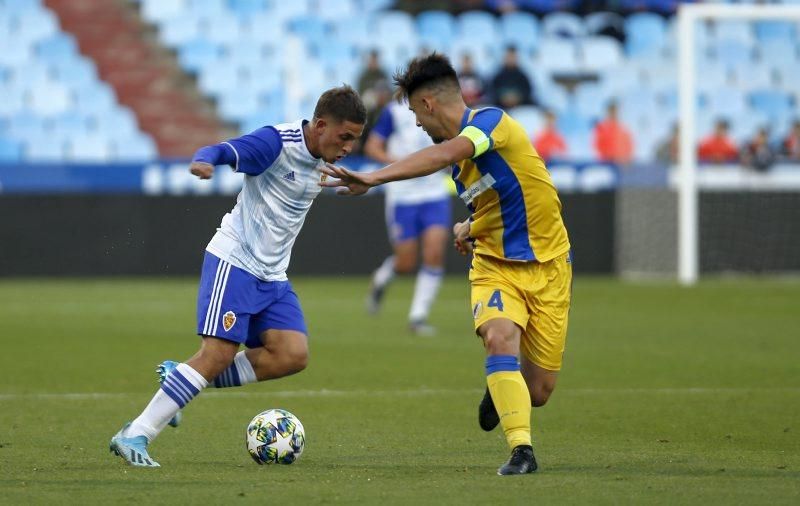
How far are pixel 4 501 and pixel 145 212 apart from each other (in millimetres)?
15375

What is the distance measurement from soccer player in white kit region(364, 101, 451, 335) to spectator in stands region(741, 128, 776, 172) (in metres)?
8.82

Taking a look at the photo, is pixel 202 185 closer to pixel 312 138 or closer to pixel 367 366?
pixel 367 366

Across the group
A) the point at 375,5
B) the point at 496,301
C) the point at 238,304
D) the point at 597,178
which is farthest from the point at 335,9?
the point at 496,301

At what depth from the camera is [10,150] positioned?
22.7m

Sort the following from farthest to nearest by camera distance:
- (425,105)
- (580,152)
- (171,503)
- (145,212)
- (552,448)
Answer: (580,152) < (145,212) < (552,448) < (425,105) < (171,503)

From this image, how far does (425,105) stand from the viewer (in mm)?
6543

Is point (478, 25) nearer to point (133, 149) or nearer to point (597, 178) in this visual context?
point (597, 178)

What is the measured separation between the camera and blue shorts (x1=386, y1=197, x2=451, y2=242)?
1396 cm

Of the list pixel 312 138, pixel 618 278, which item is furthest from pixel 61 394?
pixel 618 278

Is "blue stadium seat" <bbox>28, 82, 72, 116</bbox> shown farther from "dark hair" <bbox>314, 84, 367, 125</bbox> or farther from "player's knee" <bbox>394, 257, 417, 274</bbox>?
"dark hair" <bbox>314, 84, 367, 125</bbox>

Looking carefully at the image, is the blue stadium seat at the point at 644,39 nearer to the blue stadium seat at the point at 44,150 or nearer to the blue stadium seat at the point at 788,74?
the blue stadium seat at the point at 788,74

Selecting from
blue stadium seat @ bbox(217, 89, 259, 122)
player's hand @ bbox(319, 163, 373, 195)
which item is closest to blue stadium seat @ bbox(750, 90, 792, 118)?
blue stadium seat @ bbox(217, 89, 259, 122)

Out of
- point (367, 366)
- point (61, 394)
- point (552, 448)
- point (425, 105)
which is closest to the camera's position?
point (425, 105)

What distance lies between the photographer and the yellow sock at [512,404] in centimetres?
620
